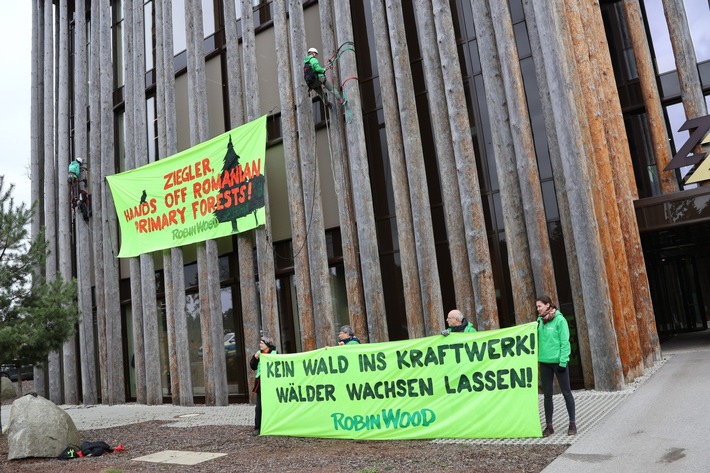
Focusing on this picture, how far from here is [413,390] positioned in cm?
823

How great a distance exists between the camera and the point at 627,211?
12.3 m

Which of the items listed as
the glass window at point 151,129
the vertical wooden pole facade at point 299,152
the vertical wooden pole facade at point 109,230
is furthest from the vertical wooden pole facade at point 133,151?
the vertical wooden pole facade at point 299,152

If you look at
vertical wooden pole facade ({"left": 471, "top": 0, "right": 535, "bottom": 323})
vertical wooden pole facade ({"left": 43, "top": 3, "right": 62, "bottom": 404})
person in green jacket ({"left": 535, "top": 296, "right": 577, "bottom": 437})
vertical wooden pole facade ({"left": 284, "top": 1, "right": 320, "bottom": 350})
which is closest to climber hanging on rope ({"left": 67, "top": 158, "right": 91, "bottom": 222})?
vertical wooden pole facade ({"left": 43, "top": 3, "right": 62, "bottom": 404})

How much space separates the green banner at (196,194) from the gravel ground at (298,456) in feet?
17.4

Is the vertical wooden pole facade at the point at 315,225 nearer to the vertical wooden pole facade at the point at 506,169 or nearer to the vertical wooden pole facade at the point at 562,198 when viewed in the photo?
the vertical wooden pole facade at the point at 506,169

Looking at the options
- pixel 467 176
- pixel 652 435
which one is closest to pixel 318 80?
pixel 467 176

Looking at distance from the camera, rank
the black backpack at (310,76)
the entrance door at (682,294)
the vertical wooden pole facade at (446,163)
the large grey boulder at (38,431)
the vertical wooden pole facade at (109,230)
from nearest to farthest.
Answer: the large grey boulder at (38,431), the vertical wooden pole facade at (446,163), the black backpack at (310,76), the vertical wooden pole facade at (109,230), the entrance door at (682,294)

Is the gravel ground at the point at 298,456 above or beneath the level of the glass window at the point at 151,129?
beneath

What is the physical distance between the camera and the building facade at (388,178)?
1083 cm

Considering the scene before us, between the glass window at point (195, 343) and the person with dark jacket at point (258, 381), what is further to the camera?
the glass window at point (195, 343)

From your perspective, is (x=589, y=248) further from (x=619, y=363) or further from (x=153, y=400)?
(x=153, y=400)

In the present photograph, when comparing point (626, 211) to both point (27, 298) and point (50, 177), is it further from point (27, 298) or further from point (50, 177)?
point (50, 177)

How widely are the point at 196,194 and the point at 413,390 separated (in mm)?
8724

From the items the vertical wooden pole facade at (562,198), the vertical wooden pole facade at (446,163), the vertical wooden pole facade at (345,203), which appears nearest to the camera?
the vertical wooden pole facade at (562,198)
